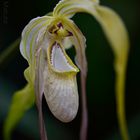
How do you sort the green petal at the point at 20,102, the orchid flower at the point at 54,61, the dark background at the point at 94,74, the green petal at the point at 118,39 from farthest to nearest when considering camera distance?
the dark background at the point at 94,74 < the green petal at the point at 20,102 < the orchid flower at the point at 54,61 < the green petal at the point at 118,39

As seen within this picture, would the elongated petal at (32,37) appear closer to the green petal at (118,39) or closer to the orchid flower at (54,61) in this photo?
the orchid flower at (54,61)

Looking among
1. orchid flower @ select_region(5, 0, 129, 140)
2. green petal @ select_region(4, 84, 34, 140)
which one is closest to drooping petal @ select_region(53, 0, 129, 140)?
orchid flower @ select_region(5, 0, 129, 140)

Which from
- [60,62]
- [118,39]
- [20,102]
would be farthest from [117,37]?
[20,102]

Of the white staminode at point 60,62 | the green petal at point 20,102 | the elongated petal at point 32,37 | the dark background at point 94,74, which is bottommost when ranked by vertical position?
the dark background at point 94,74
